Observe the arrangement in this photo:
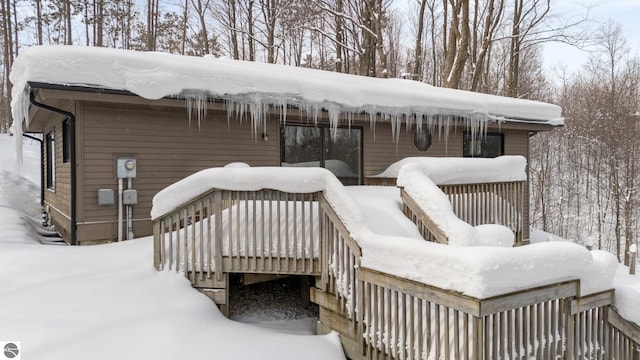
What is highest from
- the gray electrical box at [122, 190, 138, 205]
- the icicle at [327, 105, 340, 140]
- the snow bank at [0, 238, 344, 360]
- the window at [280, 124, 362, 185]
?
the icicle at [327, 105, 340, 140]

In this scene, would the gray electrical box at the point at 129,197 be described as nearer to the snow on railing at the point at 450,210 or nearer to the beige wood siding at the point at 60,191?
the beige wood siding at the point at 60,191

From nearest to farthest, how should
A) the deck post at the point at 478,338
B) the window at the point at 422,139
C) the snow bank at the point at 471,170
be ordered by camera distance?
the deck post at the point at 478,338, the snow bank at the point at 471,170, the window at the point at 422,139

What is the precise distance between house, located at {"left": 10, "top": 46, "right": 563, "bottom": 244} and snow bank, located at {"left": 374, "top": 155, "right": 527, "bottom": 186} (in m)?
2.13

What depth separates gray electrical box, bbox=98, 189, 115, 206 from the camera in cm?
595

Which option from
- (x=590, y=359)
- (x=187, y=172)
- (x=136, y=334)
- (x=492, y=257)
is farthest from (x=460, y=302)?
(x=187, y=172)

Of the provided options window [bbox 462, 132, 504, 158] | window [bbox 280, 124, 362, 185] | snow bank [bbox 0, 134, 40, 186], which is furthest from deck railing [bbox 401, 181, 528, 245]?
snow bank [bbox 0, 134, 40, 186]

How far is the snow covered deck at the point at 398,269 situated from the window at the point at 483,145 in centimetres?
523

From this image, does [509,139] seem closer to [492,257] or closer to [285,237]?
[285,237]

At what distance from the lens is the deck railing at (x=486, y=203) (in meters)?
5.47

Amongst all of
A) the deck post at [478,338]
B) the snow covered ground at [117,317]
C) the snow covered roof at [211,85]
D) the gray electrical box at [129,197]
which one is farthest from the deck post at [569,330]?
the gray electrical box at [129,197]

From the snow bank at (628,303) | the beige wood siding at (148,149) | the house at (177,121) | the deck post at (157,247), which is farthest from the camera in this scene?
the beige wood siding at (148,149)

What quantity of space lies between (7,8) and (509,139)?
22803 millimetres

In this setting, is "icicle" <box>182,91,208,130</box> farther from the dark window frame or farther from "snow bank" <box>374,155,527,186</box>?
the dark window frame

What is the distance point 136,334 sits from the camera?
3.34 metres
